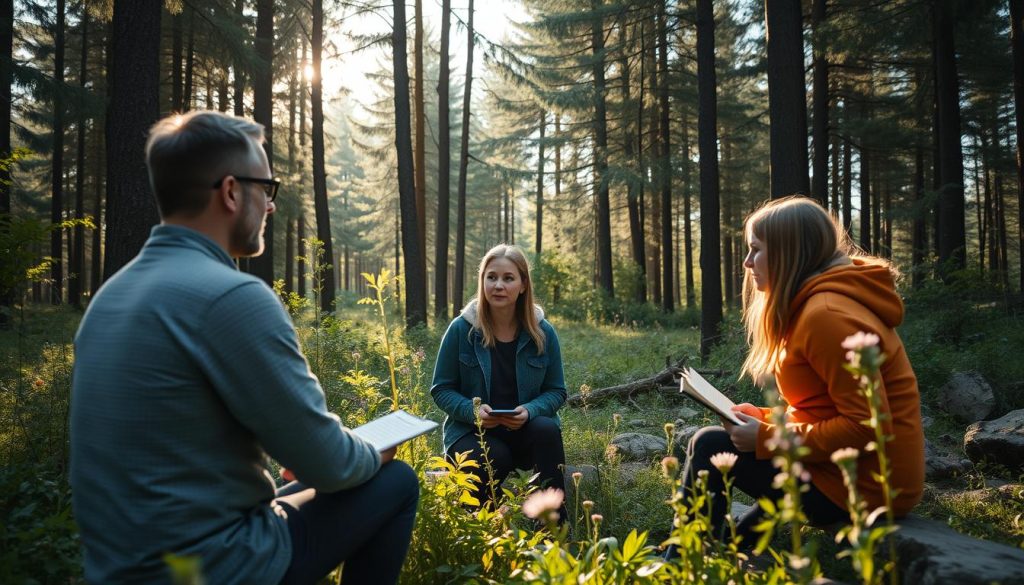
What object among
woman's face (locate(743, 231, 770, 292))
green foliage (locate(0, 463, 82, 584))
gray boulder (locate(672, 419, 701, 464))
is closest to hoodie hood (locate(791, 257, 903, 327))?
woman's face (locate(743, 231, 770, 292))

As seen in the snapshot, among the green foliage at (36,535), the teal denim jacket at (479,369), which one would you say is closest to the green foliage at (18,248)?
the green foliage at (36,535)

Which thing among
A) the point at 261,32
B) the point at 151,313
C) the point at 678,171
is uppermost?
the point at 261,32

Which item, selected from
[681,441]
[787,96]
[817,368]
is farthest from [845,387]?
[787,96]

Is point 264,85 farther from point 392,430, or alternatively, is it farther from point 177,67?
point 392,430

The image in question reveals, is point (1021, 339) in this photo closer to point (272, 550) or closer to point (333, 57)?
point (272, 550)

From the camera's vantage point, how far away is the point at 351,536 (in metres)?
1.95

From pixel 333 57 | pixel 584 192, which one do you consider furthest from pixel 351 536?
pixel 584 192

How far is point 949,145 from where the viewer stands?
11.7m

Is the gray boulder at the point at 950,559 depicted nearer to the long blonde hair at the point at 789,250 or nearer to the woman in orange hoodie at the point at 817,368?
the woman in orange hoodie at the point at 817,368

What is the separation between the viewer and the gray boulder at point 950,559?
1893 mm

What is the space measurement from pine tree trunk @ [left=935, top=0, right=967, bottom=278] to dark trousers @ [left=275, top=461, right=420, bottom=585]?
491 inches

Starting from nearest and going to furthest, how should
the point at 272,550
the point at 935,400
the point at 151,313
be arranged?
the point at 151,313, the point at 272,550, the point at 935,400

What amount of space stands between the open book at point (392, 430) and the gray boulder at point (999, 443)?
14.3 feet

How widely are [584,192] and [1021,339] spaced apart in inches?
603
